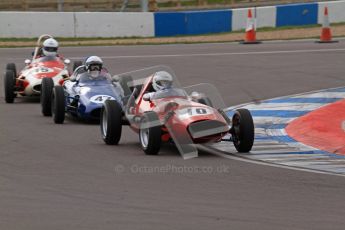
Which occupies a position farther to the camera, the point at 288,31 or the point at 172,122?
the point at 288,31

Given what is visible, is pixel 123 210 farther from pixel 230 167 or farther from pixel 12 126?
pixel 12 126

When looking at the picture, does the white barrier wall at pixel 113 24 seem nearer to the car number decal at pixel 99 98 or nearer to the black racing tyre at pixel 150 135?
the car number decal at pixel 99 98

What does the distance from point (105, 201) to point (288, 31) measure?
2409cm

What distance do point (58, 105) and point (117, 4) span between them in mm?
27407

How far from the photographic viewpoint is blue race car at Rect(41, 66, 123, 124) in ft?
46.9

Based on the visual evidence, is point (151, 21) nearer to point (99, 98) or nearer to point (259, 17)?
point (259, 17)

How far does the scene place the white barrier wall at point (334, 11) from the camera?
109ft

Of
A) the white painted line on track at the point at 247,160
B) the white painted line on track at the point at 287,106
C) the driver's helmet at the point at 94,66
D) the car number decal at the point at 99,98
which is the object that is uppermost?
the driver's helmet at the point at 94,66

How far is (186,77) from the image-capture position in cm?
2056

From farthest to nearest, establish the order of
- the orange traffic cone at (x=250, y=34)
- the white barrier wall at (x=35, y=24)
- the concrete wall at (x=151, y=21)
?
the concrete wall at (x=151, y=21)
the white barrier wall at (x=35, y=24)
the orange traffic cone at (x=250, y=34)

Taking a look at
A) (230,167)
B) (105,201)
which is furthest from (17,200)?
(230,167)

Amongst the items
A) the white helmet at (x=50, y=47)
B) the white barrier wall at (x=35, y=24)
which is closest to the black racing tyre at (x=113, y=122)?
the white helmet at (x=50, y=47)

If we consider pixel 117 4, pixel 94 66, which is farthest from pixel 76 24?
pixel 94 66

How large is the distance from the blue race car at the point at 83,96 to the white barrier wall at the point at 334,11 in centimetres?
1919
